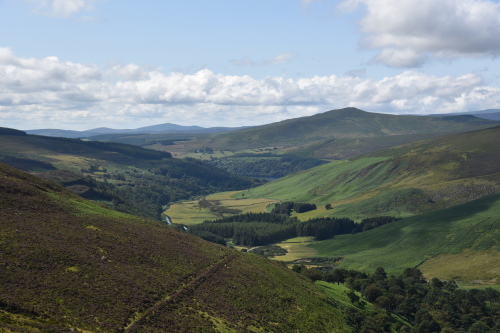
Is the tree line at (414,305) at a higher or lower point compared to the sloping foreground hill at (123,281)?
lower

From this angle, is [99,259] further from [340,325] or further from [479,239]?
[479,239]

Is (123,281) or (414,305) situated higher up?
(123,281)

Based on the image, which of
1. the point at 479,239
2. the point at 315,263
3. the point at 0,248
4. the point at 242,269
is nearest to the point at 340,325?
the point at 242,269

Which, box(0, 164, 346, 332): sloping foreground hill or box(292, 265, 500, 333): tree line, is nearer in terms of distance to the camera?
box(0, 164, 346, 332): sloping foreground hill

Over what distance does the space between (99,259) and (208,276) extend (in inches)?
813

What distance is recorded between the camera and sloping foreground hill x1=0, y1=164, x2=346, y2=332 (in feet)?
175

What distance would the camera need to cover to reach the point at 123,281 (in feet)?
214

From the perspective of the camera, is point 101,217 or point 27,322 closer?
point 27,322

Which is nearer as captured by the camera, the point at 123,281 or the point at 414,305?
the point at 123,281

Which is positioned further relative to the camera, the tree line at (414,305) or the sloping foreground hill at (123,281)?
the tree line at (414,305)

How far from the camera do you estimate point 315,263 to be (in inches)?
7810

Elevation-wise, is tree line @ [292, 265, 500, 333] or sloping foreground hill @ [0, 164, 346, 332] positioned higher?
sloping foreground hill @ [0, 164, 346, 332]

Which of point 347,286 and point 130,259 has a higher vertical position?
point 130,259

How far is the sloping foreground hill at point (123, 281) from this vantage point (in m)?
53.3
